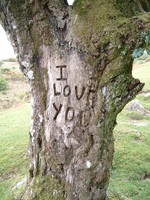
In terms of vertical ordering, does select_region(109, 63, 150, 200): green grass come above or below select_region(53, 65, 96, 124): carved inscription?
below

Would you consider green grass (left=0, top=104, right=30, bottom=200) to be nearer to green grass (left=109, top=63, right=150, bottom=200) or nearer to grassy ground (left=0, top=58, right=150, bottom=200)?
grassy ground (left=0, top=58, right=150, bottom=200)

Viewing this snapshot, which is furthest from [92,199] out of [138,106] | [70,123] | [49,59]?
[138,106]

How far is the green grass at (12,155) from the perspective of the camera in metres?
4.09

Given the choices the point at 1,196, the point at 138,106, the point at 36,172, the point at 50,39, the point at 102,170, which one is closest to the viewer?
the point at 50,39

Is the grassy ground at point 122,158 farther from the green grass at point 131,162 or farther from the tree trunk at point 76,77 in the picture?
the tree trunk at point 76,77

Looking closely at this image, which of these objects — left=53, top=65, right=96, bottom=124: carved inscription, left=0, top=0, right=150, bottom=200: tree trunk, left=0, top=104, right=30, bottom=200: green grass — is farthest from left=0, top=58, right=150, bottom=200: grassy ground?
left=53, top=65, right=96, bottom=124: carved inscription

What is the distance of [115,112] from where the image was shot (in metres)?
2.35

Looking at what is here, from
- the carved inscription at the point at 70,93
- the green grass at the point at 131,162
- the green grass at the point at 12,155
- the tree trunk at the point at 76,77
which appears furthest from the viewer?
the green grass at the point at 12,155

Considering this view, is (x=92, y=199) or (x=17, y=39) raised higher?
(x=17, y=39)

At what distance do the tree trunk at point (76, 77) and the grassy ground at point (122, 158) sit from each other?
1.01 metres

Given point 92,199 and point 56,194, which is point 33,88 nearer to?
point 56,194

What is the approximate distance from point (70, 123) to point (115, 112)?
1.49 feet

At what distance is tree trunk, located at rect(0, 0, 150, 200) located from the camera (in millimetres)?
2195

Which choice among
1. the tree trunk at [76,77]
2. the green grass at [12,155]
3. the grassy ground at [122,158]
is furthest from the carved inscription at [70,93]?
the green grass at [12,155]
